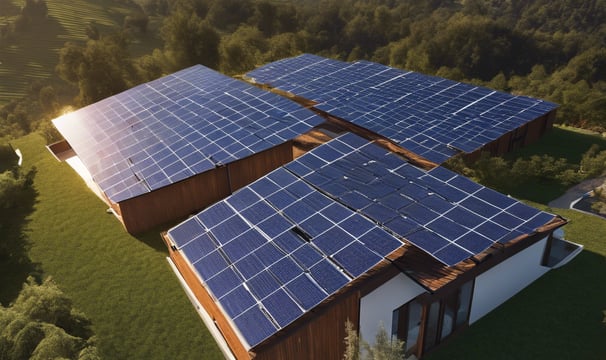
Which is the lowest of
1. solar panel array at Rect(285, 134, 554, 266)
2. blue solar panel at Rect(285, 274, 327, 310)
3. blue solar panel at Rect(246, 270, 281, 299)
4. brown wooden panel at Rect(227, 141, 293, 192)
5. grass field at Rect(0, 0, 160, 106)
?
grass field at Rect(0, 0, 160, 106)

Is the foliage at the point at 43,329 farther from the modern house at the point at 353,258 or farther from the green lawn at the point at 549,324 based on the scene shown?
the green lawn at the point at 549,324

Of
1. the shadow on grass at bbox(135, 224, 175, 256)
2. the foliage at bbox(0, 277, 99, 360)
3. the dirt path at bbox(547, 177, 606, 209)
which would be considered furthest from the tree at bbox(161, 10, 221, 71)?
the dirt path at bbox(547, 177, 606, 209)

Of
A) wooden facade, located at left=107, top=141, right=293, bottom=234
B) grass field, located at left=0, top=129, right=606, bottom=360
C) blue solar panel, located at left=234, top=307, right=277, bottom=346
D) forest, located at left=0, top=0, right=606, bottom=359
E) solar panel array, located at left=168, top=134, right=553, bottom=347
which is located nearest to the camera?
blue solar panel, located at left=234, top=307, right=277, bottom=346

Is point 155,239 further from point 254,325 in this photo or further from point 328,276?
point 328,276

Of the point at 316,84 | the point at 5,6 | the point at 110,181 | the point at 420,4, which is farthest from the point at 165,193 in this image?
the point at 420,4

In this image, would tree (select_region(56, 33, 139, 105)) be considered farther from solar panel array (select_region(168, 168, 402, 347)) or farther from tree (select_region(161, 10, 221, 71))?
solar panel array (select_region(168, 168, 402, 347))

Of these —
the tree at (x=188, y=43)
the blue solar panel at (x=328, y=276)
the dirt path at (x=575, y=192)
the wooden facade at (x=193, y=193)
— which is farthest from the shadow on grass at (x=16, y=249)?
the dirt path at (x=575, y=192)
